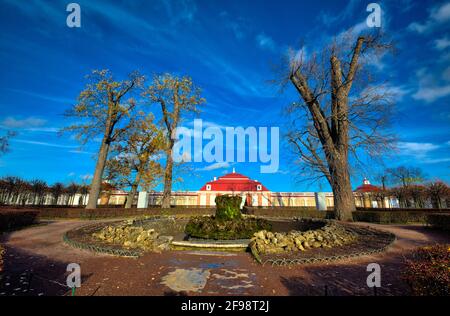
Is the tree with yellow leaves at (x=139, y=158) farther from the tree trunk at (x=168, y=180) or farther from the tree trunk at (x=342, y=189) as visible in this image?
the tree trunk at (x=342, y=189)

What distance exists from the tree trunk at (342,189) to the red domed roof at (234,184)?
31136mm

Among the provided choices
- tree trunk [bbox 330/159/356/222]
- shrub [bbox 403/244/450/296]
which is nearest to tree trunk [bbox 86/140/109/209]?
tree trunk [bbox 330/159/356/222]

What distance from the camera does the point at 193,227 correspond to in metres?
12.0

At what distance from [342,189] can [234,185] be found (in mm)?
32883

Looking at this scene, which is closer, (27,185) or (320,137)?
(320,137)

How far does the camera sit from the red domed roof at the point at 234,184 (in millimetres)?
47312

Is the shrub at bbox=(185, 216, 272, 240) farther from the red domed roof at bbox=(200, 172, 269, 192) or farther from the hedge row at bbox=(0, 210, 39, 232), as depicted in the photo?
the red domed roof at bbox=(200, 172, 269, 192)

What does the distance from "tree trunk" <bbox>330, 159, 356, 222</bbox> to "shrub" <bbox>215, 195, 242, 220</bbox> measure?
8518 millimetres

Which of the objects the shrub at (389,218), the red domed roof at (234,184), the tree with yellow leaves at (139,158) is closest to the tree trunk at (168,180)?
the tree with yellow leaves at (139,158)

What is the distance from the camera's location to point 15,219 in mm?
12867

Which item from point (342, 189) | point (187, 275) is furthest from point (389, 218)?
point (187, 275)
